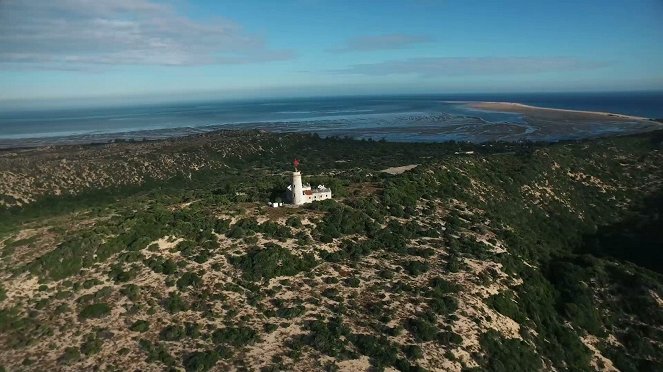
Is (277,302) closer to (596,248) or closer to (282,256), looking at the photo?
(282,256)

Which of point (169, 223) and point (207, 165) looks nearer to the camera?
point (169, 223)

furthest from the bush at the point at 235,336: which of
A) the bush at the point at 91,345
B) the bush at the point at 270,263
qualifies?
the bush at the point at 91,345

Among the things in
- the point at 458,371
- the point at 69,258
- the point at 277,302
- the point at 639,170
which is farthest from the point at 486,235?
the point at 639,170

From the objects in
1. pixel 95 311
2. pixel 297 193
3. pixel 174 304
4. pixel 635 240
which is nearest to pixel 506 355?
pixel 174 304

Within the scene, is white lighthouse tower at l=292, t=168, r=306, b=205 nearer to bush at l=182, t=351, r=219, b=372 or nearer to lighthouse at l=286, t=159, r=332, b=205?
lighthouse at l=286, t=159, r=332, b=205

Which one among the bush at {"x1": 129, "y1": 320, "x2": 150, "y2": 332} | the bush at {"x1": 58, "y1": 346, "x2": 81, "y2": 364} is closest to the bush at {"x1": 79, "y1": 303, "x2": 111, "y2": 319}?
the bush at {"x1": 129, "y1": 320, "x2": 150, "y2": 332}
